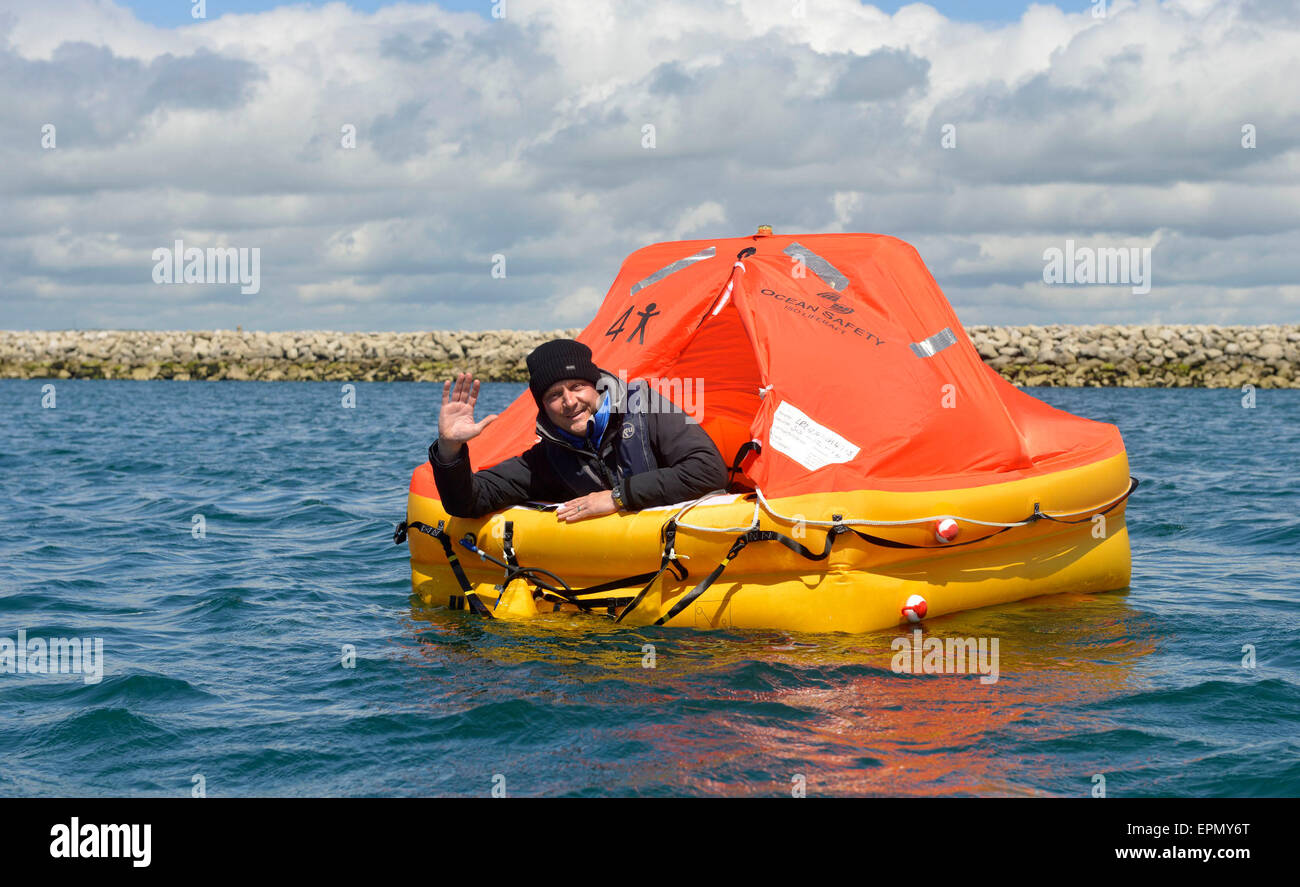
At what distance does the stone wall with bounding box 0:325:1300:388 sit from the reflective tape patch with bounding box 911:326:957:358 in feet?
111

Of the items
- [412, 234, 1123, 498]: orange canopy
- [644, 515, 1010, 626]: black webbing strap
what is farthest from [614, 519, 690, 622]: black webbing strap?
[412, 234, 1123, 498]: orange canopy

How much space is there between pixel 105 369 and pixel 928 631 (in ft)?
170

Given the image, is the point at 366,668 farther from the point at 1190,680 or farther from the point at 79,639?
the point at 1190,680

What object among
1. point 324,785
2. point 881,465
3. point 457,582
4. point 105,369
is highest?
point 105,369

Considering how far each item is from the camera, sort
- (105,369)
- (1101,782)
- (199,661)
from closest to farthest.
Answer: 1. (1101,782)
2. (199,661)
3. (105,369)

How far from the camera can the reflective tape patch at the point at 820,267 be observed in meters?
7.82

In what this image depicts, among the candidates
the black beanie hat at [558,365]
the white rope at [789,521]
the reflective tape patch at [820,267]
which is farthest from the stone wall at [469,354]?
the black beanie hat at [558,365]

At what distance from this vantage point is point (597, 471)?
685 centimetres

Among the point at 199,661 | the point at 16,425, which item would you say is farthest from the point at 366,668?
the point at 16,425

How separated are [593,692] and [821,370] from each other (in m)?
2.61

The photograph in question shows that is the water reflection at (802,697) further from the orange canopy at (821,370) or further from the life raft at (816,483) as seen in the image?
the orange canopy at (821,370)

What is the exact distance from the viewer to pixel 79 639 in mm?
7102

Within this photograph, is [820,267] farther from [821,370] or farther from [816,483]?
[816,483]

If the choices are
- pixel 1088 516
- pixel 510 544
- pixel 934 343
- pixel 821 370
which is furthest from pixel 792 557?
pixel 1088 516
